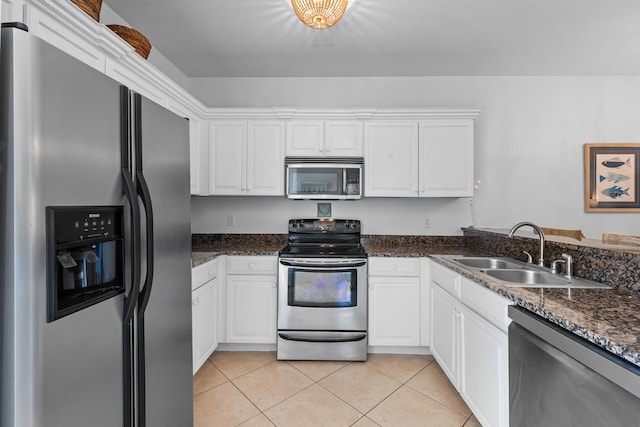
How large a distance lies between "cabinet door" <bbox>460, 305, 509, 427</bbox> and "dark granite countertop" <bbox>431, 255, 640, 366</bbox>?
0.80 feet

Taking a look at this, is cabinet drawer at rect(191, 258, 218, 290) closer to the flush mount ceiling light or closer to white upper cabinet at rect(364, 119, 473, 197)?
white upper cabinet at rect(364, 119, 473, 197)

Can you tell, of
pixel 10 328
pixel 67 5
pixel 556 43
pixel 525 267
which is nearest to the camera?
pixel 10 328

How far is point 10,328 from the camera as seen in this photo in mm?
685

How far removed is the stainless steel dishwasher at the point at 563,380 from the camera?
0.83 metres

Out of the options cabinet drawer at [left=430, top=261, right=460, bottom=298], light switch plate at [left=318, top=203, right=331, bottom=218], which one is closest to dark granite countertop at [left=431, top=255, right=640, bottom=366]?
cabinet drawer at [left=430, top=261, right=460, bottom=298]

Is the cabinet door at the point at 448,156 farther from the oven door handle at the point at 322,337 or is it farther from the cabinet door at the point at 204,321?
the cabinet door at the point at 204,321

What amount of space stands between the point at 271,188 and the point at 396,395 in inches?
76.8

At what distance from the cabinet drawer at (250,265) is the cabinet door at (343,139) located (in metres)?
1.12

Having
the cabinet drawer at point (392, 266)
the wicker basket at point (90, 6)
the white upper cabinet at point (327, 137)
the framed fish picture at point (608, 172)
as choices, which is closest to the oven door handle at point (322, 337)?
the cabinet drawer at point (392, 266)

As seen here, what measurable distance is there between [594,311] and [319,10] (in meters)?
1.88

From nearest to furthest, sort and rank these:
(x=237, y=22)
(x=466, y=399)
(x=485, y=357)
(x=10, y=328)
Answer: (x=10, y=328), (x=485, y=357), (x=466, y=399), (x=237, y=22)

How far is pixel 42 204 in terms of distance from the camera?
28.4 inches

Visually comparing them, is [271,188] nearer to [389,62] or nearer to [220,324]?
[220,324]

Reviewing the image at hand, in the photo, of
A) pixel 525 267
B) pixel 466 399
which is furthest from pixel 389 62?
pixel 466 399
